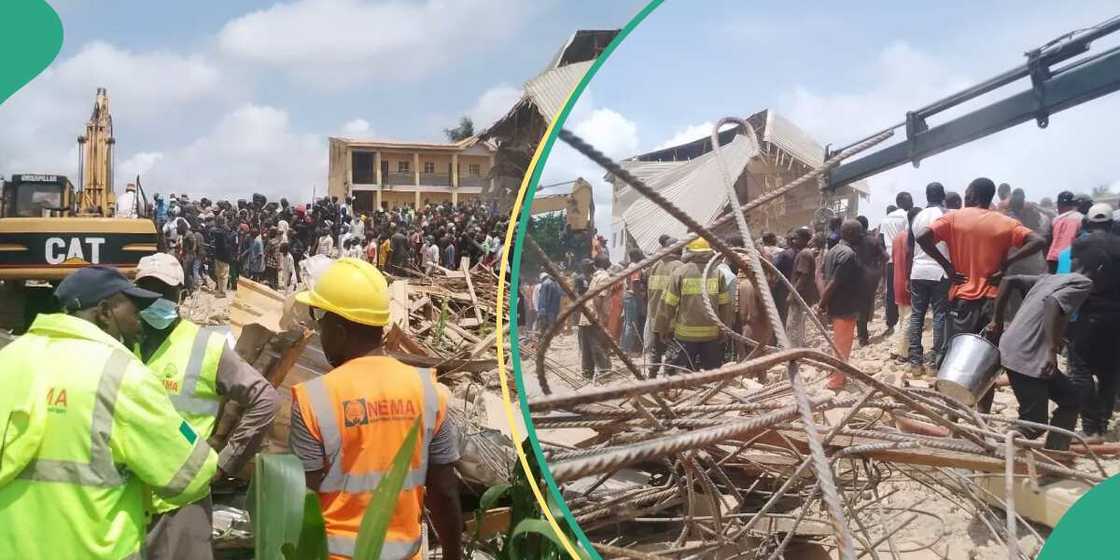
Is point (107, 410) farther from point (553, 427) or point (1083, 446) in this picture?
point (1083, 446)

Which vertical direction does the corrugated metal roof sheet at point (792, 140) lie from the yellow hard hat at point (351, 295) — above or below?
above

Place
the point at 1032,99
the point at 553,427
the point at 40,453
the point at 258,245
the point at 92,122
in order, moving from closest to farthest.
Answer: the point at 1032,99
the point at 553,427
the point at 40,453
the point at 92,122
the point at 258,245

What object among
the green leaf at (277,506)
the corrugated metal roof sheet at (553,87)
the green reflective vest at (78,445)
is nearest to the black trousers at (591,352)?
the corrugated metal roof sheet at (553,87)

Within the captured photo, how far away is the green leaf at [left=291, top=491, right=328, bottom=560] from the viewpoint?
184 centimetres

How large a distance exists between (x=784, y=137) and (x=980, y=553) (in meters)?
0.87

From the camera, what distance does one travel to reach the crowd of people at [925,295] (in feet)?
4.69

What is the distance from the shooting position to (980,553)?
1.55 m

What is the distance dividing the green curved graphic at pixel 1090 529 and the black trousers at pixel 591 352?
824 millimetres

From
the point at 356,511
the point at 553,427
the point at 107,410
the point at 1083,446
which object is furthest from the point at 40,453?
the point at 1083,446

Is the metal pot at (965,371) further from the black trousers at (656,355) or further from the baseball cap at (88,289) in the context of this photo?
the baseball cap at (88,289)

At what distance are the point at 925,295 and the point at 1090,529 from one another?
47cm

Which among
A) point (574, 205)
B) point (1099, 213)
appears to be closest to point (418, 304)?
point (574, 205)

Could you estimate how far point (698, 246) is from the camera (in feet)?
5.17

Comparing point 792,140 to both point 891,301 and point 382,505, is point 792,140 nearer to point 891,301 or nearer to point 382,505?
point 891,301
